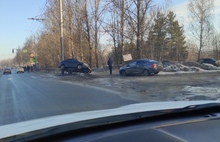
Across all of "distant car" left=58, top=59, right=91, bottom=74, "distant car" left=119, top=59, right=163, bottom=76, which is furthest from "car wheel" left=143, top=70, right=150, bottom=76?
"distant car" left=58, top=59, right=91, bottom=74

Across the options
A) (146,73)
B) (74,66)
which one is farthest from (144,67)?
(74,66)

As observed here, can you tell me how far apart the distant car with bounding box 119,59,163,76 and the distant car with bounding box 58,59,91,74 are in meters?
8.79

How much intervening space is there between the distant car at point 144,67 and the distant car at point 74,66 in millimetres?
8792

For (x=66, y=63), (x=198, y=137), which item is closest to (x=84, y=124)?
(x=198, y=137)

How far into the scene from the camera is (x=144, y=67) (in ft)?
94.9

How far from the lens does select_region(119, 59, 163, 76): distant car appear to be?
93.9ft

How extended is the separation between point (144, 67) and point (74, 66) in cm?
1192

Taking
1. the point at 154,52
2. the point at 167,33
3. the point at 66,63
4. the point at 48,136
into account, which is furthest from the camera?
the point at 167,33

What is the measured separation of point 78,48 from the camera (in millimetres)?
54375

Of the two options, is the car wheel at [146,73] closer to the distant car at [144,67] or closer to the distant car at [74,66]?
the distant car at [144,67]

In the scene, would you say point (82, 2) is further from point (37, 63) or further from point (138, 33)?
point (37, 63)

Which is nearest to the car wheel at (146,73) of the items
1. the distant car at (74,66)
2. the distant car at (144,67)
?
the distant car at (144,67)

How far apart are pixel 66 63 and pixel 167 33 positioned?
4273 centimetres

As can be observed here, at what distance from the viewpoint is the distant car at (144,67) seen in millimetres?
28625
